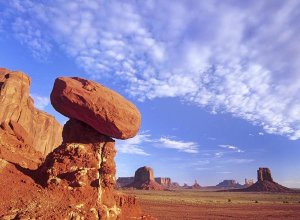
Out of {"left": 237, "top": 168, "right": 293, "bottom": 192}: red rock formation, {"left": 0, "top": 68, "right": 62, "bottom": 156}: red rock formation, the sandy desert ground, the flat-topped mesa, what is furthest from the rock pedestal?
the flat-topped mesa

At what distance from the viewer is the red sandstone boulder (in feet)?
54.5

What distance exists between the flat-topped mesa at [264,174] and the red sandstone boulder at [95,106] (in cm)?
13656

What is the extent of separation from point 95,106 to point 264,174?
140719 mm

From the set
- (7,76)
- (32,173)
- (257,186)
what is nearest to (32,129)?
(7,76)

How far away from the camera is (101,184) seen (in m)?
17.1

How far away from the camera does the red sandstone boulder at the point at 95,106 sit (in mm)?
16609

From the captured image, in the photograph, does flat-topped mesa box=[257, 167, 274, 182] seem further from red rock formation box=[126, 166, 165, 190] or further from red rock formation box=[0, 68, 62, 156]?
red rock formation box=[0, 68, 62, 156]

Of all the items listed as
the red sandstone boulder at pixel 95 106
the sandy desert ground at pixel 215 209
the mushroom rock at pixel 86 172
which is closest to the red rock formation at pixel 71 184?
the mushroom rock at pixel 86 172

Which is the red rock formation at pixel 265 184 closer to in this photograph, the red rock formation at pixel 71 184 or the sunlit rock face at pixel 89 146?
the red rock formation at pixel 71 184

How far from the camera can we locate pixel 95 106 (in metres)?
16.5

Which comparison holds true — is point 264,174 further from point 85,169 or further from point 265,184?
point 85,169

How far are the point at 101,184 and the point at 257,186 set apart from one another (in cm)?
13380

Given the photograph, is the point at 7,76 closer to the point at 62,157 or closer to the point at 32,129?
the point at 32,129

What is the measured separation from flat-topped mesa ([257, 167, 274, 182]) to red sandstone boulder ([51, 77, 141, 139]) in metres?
137
